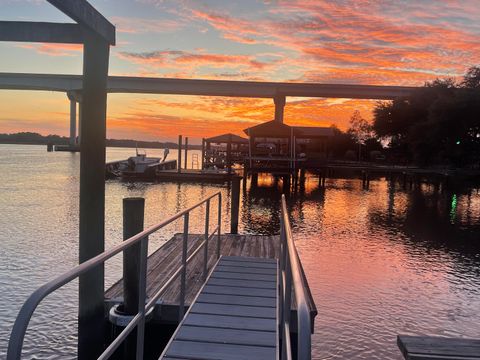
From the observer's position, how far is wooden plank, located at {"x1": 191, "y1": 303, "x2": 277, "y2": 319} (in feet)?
15.8

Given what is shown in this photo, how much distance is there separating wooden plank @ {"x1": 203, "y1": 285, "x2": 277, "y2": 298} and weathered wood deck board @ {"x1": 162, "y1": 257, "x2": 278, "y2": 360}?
0.76 ft

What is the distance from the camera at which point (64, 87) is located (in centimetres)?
7019

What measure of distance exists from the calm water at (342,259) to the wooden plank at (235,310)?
7.49ft

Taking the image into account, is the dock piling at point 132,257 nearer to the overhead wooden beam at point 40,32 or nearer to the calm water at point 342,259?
the calm water at point 342,259

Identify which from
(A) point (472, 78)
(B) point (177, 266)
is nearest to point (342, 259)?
(B) point (177, 266)

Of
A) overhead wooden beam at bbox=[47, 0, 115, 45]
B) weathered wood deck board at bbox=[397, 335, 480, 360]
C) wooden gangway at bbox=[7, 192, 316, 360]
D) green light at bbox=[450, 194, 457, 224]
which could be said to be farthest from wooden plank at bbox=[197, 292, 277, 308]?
green light at bbox=[450, 194, 457, 224]

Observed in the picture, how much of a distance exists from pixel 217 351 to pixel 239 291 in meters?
1.77

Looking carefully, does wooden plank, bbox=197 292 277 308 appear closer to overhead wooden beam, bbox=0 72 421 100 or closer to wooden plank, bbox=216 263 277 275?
wooden plank, bbox=216 263 277 275

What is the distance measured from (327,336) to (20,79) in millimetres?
70748

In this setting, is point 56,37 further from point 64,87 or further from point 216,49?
point 64,87

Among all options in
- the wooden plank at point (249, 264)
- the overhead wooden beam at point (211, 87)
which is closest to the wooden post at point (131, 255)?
the wooden plank at point (249, 264)

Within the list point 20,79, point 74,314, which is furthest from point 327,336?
point 20,79

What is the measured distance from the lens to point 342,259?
39.5 feet

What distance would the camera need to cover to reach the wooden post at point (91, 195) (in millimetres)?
5086
